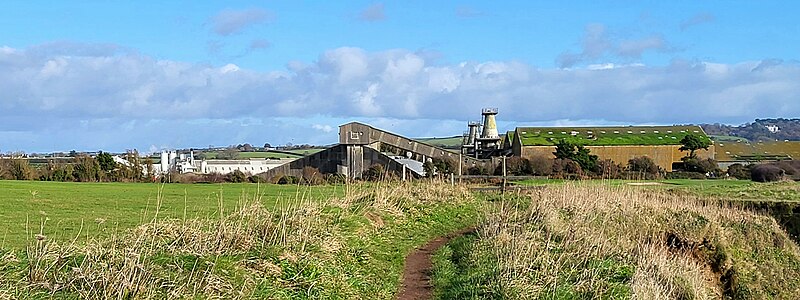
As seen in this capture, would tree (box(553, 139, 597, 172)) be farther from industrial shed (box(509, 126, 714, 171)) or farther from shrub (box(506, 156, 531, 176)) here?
shrub (box(506, 156, 531, 176))

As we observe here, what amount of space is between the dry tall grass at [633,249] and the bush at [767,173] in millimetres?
28724

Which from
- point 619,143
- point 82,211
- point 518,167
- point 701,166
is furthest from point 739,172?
point 82,211

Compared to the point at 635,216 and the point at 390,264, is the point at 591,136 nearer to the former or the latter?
the point at 635,216

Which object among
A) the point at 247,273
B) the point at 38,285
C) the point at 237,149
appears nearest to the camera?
the point at 38,285

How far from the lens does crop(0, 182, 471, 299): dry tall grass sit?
8609 mm

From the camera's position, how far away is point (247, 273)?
10.3m

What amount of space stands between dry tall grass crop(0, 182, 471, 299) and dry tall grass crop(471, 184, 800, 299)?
264cm

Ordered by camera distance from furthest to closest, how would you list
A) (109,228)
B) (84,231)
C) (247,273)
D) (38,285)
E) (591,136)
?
(591,136) → (109,228) → (84,231) → (247,273) → (38,285)

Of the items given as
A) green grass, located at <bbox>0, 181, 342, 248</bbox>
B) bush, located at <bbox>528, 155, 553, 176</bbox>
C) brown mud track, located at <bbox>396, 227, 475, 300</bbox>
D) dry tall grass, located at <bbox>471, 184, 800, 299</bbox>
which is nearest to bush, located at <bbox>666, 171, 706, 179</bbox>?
bush, located at <bbox>528, 155, 553, 176</bbox>

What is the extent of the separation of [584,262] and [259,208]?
561 centimetres

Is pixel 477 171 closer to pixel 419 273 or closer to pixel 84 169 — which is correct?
pixel 84 169

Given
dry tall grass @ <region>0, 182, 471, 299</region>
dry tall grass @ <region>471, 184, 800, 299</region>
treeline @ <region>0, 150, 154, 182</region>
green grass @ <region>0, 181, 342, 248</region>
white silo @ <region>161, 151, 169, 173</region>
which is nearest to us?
dry tall grass @ <region>0, 182, 471, 299</region>

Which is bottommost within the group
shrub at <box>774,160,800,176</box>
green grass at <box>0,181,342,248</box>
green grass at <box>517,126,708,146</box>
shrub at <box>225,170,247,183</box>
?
shrub at <box>774,160,800,176</box>

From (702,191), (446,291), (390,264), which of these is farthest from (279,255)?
(702,191)
